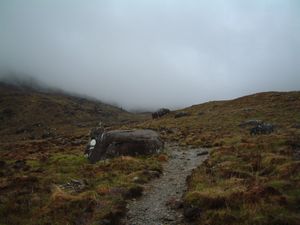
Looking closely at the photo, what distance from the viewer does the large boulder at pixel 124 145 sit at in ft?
105

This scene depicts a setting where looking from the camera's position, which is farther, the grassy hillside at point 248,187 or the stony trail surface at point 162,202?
the stony trail surface at point 162,202

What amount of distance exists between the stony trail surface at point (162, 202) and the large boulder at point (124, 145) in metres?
5.70

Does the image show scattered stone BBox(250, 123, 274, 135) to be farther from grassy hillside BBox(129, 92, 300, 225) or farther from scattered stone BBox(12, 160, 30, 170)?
scattered stone BBox(12, 160, 30, 170)

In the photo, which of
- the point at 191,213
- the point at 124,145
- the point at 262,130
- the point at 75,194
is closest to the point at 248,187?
the point at 191,213

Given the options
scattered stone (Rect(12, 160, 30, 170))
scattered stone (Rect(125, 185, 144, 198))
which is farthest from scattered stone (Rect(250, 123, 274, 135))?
scattered stone (Rect(12, 160, 30, 170))

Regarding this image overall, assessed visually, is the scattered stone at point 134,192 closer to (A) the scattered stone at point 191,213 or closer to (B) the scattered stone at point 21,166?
(A) the scattered stone at point 191,213

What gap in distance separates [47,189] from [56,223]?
5592 mm

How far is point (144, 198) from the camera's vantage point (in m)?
18.4

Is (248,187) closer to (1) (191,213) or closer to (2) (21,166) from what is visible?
(1) (191,213)

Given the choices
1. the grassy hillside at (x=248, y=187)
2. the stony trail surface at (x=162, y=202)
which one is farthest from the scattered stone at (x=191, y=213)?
the stony trail surface at (x=162, y=202)

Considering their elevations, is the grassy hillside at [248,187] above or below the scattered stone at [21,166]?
above

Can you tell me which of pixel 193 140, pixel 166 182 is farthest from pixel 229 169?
pixel 193 140

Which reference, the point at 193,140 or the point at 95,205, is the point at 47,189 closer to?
the point at 95,205

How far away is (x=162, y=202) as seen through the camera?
17328 mm
